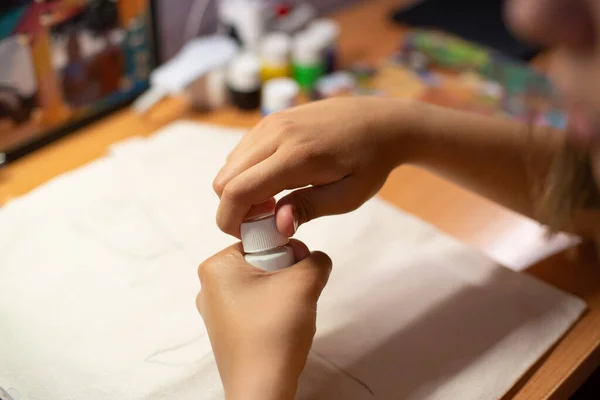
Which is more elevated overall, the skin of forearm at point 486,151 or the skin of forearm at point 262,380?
the skin of forearm at point 486,151

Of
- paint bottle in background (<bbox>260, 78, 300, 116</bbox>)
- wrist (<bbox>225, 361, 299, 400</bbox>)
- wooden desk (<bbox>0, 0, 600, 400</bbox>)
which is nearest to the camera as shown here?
wrist (<bbox>225, 361, 299, 400</bbox>)

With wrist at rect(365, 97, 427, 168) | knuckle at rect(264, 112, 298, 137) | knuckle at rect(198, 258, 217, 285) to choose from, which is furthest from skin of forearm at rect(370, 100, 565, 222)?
knuckle at rect(198, 258, 217, 285)

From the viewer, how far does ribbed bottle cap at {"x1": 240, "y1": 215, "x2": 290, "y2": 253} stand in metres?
0.54

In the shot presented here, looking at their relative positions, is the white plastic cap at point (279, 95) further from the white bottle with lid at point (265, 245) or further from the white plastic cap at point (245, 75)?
the white bottle with lid at point (265, 245)

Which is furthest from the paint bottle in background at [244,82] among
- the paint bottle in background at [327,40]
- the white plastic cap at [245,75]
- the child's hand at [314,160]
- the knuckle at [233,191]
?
the knuckle at [233,191]

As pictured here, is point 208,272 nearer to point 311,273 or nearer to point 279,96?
point 311,273

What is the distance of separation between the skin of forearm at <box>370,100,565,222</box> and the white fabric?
0.08 meters

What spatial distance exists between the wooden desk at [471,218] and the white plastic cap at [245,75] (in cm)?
4

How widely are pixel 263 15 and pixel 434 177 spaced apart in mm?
386

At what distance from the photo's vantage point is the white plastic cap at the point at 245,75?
932 millimetres

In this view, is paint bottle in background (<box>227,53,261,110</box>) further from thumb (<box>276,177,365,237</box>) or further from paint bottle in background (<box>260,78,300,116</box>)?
thumb (<box>276,177,365,237</box>)

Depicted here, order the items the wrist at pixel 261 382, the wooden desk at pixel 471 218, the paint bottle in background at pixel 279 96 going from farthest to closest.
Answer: the paint bottle in background at pixel 279 96, the wooden desk at pixel 471 218, the wrist at pixel 261 382

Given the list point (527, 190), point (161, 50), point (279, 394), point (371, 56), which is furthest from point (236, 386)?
point (371, 56)

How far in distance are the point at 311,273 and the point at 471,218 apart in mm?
321
